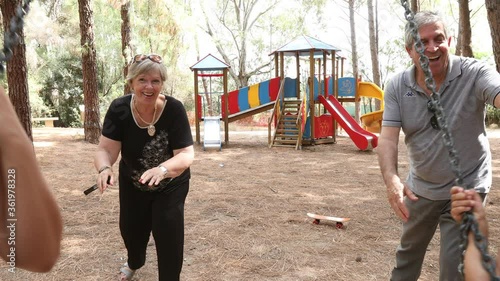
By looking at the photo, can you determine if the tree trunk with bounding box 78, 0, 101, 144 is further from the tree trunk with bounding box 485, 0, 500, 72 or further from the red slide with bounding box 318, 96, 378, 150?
the tree trunk with bounding box 485, 0, 500, 72

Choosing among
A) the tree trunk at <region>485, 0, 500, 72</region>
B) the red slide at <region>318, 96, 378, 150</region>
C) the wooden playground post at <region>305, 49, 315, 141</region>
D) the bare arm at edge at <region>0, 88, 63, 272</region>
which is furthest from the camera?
the wooden playground post at <region>305, 49, 315, 141</region>

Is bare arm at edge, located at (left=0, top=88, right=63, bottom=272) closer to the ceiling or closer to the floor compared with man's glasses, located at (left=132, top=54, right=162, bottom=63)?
closer to the floor

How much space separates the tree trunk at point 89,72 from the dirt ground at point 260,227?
2.86 m

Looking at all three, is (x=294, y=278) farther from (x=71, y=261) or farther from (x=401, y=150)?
(x=401, y=150)

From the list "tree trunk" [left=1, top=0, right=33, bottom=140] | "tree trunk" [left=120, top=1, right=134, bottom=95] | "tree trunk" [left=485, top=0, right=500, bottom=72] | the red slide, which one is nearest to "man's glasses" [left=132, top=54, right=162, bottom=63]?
"tree trunk" [left=485, top=0, right=500, bottom=72]

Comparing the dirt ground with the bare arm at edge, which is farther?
the dirt ground

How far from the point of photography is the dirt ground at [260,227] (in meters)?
3.79

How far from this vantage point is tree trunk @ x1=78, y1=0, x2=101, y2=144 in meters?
11.1

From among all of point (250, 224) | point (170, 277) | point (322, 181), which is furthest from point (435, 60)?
point (322, 181)

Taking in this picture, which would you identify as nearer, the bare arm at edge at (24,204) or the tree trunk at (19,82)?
the bare arm at edge at (24,204)

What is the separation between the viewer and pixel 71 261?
396 cm

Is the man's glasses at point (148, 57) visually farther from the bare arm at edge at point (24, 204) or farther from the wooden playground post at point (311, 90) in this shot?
the wooden playground post at point (311, 90)

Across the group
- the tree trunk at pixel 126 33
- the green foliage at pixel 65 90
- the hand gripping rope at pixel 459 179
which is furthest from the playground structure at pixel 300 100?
the green foliage at pixel 65 90

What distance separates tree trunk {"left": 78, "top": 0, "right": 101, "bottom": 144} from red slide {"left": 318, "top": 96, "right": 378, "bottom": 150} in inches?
238
